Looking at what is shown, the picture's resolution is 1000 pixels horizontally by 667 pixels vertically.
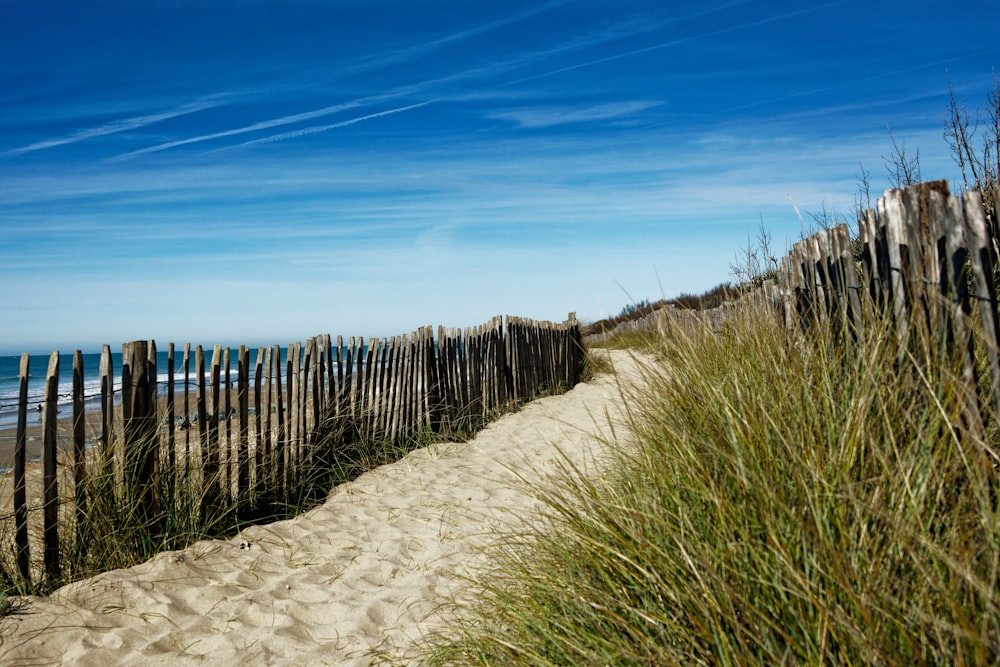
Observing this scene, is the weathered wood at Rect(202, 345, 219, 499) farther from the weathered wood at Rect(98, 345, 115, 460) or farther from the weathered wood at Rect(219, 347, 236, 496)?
the weathered wood at Rect(98, 345, 115, 460)

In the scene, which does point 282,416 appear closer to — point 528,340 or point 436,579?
point 436,579

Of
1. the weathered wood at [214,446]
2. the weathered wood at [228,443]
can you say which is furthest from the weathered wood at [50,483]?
the weathered wood at [228,443]

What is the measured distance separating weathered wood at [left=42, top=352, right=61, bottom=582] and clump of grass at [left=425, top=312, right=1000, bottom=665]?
2231 millimetres

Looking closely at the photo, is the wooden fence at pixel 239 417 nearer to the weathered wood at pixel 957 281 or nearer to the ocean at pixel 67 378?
the ocean at pixel 67 378

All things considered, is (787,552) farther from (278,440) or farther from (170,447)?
(278,440)

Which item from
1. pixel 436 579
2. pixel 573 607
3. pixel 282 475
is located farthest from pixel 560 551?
pixel 282 475

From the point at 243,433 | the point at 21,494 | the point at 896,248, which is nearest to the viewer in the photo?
the point at 896,248

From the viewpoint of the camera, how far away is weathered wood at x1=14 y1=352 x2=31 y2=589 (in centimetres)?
347

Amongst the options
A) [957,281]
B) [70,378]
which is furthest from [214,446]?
[70,378]

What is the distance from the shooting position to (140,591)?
11.5ft

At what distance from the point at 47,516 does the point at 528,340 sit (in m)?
7.21

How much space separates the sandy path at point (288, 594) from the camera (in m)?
3.04

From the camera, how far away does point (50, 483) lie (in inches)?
143

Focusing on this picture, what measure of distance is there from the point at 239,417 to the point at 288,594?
1677 mm
